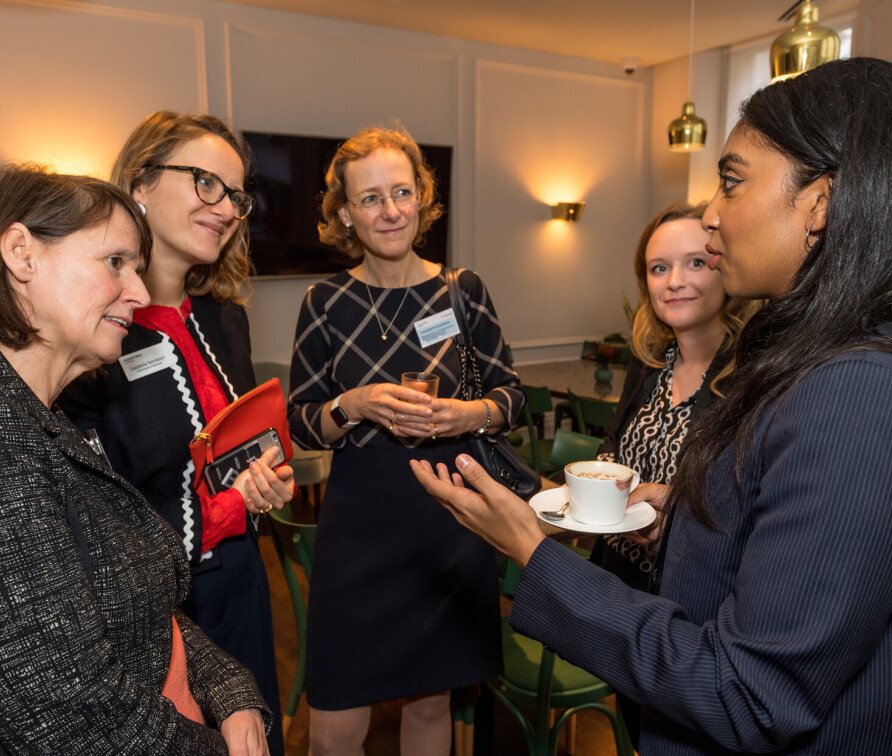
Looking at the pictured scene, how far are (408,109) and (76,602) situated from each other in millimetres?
5750

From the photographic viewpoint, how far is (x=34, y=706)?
0.84m

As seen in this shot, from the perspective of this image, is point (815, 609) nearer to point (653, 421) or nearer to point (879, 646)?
point (879, 646)

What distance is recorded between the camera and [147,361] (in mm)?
1538

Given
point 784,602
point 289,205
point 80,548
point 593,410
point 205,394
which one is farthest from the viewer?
point 289,205

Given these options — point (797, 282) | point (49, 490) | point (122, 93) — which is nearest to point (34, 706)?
point (49, 490)

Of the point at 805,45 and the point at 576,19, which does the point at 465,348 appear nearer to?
the point at 805,45

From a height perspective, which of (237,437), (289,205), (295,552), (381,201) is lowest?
(295,552)

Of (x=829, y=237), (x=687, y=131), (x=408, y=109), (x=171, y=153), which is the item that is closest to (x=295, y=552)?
(x=171, y=153)

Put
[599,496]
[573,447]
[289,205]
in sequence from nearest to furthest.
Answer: [599,496]
[573,447]
[289,205]

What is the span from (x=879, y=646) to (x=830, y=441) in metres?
0.27

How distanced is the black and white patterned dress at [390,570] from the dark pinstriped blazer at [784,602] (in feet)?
3.46

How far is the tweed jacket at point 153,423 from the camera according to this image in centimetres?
147

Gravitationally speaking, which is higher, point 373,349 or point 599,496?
point 373,349

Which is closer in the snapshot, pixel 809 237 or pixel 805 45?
pixel 809 237
